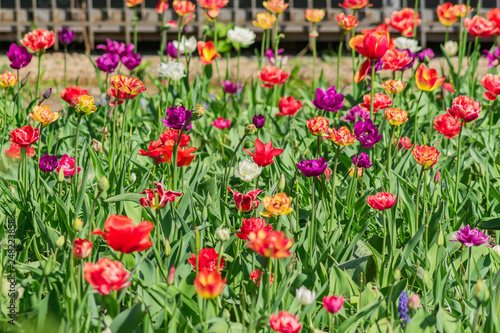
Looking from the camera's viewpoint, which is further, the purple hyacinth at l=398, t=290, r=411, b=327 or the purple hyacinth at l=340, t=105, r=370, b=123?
the purple hyacinth at l=340, t=105, r=370, b=123

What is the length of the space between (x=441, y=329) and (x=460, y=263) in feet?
1.02

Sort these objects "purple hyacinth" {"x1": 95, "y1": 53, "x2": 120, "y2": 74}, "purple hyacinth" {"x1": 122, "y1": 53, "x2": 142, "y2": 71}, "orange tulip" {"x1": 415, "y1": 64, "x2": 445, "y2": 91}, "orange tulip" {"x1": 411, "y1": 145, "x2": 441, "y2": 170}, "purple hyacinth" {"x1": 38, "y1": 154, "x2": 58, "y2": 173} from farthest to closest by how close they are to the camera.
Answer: "purple hyacinth" {"x1": 122, "y1": 53, "x2": 142, "y2": 71}, "purple hyacinth" {"x1": 95, "y1": 53, "x2": 120, "y2": 74}, "orange tulip" {"x1": 415, "y1": 64, "x2": 445, "y2": 91}, "purple hyacinth" {"x1": 38, "y1": 154, "x2": 58, "y2": 173}, "orange tulip" {"x1": 411, "y1": 145, "x2": 441, "y2": 170}

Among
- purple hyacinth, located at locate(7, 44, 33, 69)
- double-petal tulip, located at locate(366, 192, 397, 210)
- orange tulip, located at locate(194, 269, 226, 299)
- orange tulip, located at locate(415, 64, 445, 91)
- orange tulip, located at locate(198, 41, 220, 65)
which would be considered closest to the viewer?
orange tulip, located at locate(194, 269, 226, 299)

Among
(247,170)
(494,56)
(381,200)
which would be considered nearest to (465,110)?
(381,200)

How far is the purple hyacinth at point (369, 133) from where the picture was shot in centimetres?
183

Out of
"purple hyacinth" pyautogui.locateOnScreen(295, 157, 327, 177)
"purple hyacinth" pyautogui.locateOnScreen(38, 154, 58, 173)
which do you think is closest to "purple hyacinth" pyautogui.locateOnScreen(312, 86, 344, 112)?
"purple hyacinth" pyautogui.locateOnScreen(295, 157, 327, 177)

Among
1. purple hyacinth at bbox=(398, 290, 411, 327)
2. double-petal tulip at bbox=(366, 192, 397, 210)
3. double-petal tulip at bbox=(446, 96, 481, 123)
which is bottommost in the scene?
purple hyacinth at bbox=(398, 290, 411, 327)

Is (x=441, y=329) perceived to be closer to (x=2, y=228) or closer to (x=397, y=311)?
(x=397, y=311)

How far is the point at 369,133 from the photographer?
6.09 feet

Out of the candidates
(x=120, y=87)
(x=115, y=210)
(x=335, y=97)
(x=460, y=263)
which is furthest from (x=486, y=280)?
(x=120, y=87)

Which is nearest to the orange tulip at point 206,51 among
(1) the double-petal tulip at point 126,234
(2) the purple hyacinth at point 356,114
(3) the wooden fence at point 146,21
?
(2) the purple hyacinth at point 356,114

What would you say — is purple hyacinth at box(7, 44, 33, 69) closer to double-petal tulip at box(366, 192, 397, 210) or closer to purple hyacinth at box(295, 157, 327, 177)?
purple hyacinth at box(295, 157, 327, 177)

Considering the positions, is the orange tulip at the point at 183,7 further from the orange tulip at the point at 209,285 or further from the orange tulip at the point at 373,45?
the orange tulip at the point at 209,285

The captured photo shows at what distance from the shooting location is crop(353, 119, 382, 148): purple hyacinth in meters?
1.83
